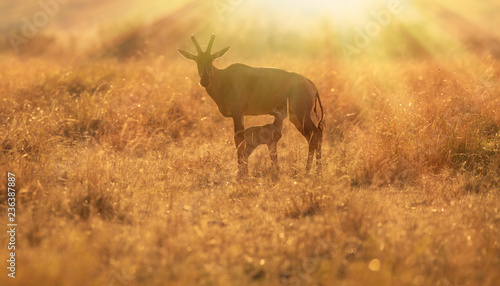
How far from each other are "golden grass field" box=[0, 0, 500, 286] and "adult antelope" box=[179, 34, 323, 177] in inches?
19.3

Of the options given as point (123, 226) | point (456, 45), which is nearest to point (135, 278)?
point (123, 226)

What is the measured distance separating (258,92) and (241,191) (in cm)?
182

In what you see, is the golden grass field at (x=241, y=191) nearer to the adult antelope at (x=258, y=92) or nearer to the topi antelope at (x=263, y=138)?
the topi antelope at (x=263, y=138)

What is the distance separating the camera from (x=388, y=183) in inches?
256

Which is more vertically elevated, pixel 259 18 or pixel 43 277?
pixel 259 18

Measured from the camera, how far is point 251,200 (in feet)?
19.1

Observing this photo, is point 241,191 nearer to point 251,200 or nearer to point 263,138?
point 251,200

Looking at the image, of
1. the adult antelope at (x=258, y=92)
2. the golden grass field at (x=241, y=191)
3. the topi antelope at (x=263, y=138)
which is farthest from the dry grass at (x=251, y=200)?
the adult antelope at (x=258, y=92)

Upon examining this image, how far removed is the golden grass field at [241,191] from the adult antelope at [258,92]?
0.49 meters

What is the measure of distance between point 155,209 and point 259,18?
92.5ft

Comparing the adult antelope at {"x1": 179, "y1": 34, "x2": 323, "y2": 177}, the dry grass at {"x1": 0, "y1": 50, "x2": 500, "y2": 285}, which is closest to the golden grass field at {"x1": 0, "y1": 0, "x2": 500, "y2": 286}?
the dry grass at {"x1": 0, "y1": 50, "x2": 500, "y2": 285}

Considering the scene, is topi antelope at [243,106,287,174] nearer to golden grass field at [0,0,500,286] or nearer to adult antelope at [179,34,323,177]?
adult antelope at [179,34,323,177]

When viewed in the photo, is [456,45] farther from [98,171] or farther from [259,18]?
[98,171]

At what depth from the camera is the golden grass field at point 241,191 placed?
12.9 feet
